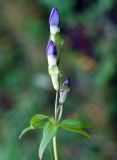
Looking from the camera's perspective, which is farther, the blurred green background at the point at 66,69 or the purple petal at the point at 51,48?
the blurred green background at the point at 66,69

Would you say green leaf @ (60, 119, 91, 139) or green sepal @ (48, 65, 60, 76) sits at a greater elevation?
green sepal @ (48, 65, 60, 76)

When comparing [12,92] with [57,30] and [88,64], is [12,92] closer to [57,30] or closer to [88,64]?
[88,64]

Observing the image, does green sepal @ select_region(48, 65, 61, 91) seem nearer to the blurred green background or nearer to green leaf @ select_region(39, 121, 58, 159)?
green leaf @ select_region(39, 121, 58, 159)

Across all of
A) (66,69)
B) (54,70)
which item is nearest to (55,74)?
(54,70)

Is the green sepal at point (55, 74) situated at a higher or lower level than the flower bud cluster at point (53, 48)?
lower

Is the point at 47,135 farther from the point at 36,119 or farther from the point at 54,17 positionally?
the point at 54,17

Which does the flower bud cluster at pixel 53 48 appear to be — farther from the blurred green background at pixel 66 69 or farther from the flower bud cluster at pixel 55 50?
the blurred green background at pixel 66 69

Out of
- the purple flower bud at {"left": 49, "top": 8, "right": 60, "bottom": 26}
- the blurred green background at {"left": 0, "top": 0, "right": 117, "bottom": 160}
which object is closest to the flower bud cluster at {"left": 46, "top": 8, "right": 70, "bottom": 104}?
the purple flower bud at {"left": 49, "top": 8, "right": 60, "bottom": 26}

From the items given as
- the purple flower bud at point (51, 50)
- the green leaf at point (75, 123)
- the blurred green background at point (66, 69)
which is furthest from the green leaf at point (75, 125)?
the blurred green background at point (66, 69)

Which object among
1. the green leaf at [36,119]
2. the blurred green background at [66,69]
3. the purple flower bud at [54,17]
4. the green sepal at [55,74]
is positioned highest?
the purple flower bud at [54,17]
